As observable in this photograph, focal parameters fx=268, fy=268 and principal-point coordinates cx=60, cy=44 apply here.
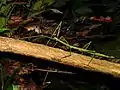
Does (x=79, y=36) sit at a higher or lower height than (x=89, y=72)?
higher

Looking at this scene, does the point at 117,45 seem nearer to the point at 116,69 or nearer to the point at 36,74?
the point at 116,69

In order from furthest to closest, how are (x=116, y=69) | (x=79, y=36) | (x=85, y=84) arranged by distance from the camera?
(x=79, y=36), (x=85, y=84), (x=116, y=69)

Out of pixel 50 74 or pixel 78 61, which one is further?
pixel 50 74

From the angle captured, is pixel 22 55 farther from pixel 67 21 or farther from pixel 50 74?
pixel 67 21

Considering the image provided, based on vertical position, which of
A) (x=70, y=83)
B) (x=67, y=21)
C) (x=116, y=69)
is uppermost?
(x=67, y=21)

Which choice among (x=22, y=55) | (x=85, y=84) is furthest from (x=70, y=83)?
(x=22, y=55)

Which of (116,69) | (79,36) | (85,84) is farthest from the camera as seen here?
(79,36)
